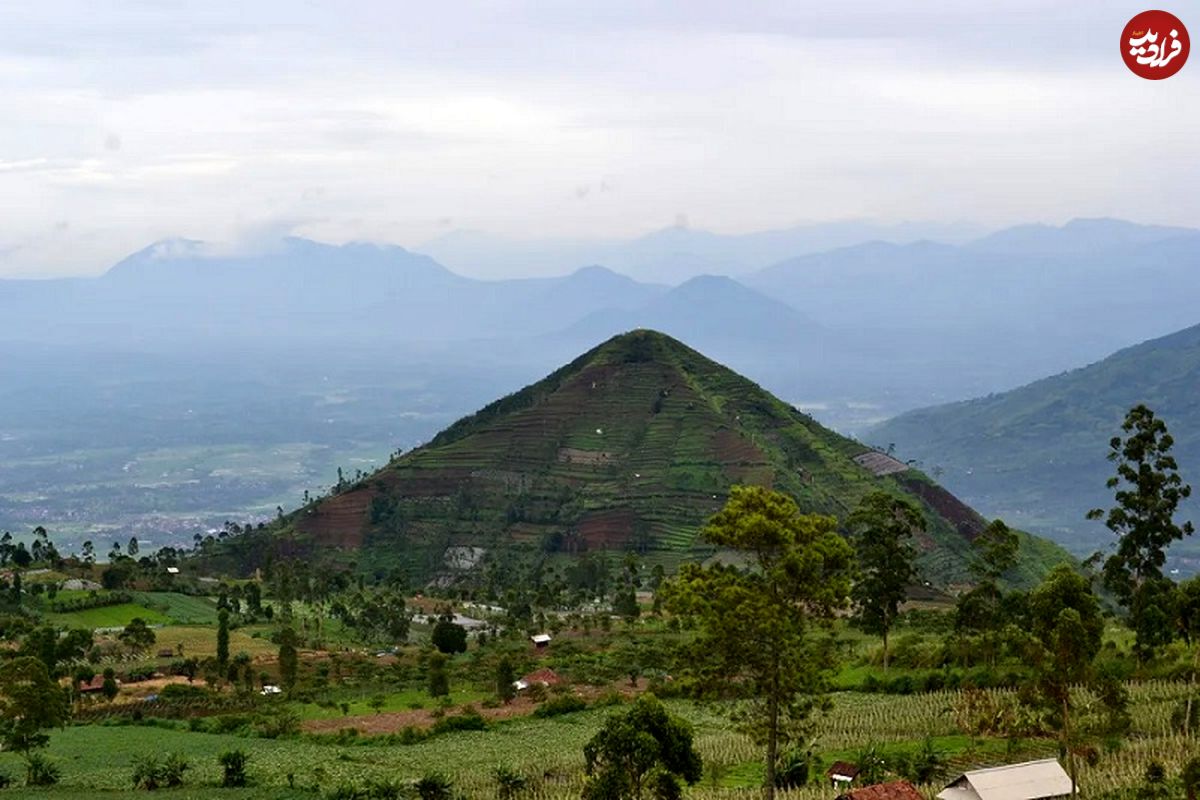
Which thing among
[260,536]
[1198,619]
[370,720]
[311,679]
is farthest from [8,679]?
[260,536]

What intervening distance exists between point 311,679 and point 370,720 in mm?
13995

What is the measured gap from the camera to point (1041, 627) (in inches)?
1419

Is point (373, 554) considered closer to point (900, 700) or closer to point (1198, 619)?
point (900, 700)

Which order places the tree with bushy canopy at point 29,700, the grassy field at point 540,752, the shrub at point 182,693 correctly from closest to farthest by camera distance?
1. the grassy field at point 540,752
2. the tree with bushy canopy at point 29,700
3. the shrub at point 182,693

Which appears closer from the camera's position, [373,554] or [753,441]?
[373,554]

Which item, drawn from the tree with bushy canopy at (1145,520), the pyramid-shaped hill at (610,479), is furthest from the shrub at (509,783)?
the pyramid-shaped hill at (610,479)

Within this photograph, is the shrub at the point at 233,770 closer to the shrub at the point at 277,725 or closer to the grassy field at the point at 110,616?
the shrub at the point at 277,725

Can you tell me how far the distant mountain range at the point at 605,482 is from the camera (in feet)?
436

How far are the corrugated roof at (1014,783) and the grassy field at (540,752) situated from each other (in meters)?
1.07

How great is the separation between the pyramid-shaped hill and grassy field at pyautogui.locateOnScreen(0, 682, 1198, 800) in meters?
69.0

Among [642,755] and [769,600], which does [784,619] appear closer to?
[769,600]

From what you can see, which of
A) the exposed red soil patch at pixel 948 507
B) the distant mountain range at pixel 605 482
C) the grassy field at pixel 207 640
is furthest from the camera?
the exposed red soil patch at pixel 948 507

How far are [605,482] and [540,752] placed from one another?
301 feet

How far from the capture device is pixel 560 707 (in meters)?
62.2
